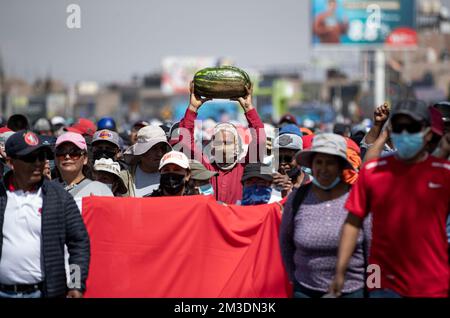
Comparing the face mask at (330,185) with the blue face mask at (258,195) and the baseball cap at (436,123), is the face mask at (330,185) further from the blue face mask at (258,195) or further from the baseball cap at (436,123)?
the blue face mask at (258,195)

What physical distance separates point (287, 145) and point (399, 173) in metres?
3.15

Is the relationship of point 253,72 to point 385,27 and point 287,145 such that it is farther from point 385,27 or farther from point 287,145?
point 287,145

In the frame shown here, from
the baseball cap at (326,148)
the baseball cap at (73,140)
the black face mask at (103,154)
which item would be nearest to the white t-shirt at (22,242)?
the baseball cap at (73,140)

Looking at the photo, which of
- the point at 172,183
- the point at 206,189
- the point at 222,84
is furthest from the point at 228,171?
the point at 172,183

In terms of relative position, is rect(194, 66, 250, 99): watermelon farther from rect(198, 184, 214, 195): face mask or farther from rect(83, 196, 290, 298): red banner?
rect(83, 196, 290, 298): red banner

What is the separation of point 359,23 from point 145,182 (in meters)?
40.5

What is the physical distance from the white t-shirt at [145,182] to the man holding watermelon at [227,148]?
0.48 m

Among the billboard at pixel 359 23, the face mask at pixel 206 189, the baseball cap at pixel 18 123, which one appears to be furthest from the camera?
the billboard at pixel 359 23

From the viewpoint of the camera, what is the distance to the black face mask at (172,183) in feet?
23.6

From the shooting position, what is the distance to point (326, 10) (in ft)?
157

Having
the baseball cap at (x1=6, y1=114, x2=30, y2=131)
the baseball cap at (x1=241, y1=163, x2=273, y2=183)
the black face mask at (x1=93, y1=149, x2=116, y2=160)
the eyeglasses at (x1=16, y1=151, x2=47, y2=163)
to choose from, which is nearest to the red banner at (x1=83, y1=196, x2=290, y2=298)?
the baseball cap at (x1=241, y1=163, x2=273, y2=183)

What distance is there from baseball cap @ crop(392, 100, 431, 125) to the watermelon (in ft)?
11.6
